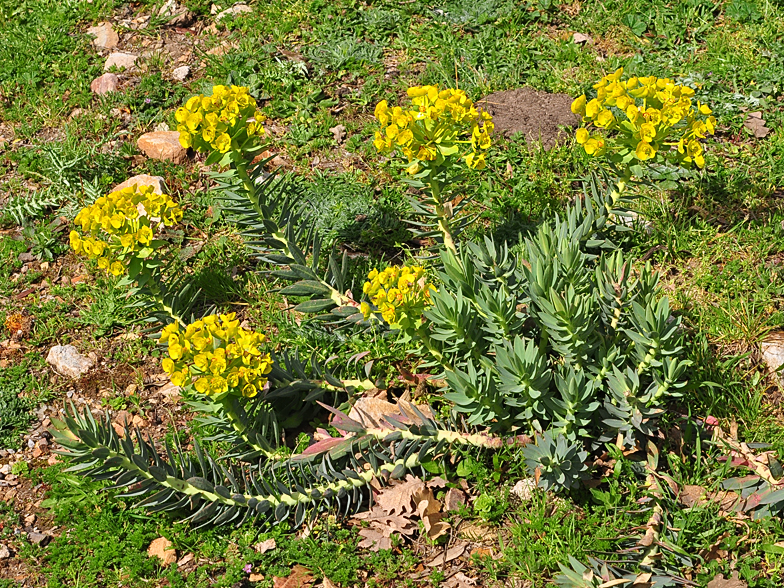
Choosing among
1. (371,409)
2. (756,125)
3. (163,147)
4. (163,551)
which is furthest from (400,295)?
(756,125)

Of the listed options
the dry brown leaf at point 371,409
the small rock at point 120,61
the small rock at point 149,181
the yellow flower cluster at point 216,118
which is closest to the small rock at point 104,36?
the small rock at point 120,61

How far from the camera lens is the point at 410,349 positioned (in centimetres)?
370

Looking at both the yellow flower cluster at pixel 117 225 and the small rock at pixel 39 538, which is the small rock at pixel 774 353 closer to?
the yellow flower cluster at pixel 117 225

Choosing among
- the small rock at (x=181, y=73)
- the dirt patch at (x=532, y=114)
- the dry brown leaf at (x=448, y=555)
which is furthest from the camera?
the small rock at (x=181, y=73)

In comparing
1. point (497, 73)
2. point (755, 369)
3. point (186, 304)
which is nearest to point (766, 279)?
point (755, 369)

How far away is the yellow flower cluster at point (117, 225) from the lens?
330 cm

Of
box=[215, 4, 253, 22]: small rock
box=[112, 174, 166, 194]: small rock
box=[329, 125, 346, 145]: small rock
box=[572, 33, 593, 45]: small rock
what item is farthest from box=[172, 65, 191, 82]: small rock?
box=[572, 33, 593, 45]: small rock

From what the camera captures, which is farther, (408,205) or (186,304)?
(408,205)

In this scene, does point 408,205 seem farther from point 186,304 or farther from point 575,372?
point 575,372

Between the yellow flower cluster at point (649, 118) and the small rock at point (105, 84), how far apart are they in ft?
11.8

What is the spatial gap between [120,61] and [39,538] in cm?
366

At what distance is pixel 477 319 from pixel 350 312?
616mm

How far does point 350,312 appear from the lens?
358 cm

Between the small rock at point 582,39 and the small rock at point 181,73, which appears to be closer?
the small rock at point 582,39
